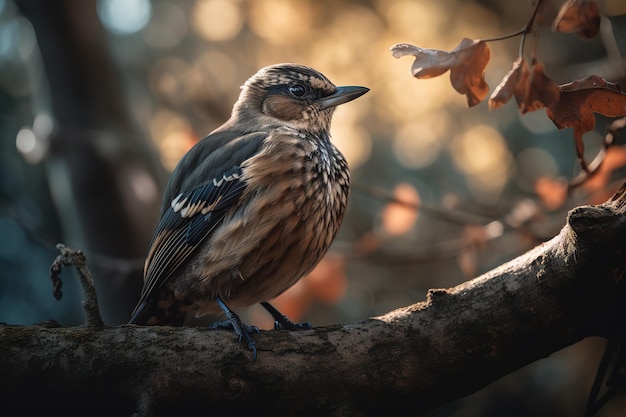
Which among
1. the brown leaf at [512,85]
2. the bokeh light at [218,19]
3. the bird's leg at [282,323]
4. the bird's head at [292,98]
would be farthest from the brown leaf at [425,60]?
the bokeh light at [218,19]

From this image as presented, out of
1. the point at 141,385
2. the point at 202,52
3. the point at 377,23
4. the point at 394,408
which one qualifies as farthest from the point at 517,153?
the point at 141,385

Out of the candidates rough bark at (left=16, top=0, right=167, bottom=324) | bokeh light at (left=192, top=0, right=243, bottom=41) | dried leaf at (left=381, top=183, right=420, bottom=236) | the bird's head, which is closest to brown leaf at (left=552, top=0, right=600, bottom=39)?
the bird's head

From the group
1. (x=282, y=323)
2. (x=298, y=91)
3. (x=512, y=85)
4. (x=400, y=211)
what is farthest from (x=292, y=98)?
(x=512, y=85)

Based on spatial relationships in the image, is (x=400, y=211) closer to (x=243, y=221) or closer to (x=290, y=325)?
(x=290, y=325)

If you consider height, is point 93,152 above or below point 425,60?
above

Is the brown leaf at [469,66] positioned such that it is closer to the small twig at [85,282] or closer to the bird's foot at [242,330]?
the bird's foot at [242,330]
